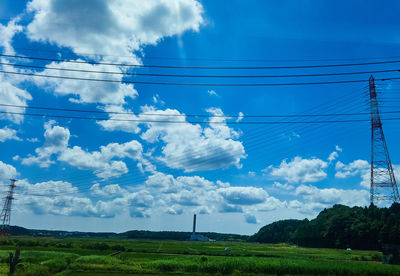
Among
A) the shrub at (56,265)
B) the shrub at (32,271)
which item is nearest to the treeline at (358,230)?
the shrub at (56,265)

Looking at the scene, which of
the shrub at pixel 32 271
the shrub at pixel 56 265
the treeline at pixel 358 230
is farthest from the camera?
the treeline at pixel 358 230

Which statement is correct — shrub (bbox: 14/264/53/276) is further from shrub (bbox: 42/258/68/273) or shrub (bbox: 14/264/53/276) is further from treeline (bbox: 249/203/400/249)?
treeline (bbox: 249/203/400/249)

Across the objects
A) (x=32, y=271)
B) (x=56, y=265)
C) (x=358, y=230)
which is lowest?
(x=56, y=265)

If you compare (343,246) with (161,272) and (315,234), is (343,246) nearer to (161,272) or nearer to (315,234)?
(315,234)

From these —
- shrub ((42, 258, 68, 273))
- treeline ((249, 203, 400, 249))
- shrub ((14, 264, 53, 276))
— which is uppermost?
treeline ((249, 203, 400, 249))

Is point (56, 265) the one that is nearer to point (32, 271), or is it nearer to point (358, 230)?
point (32, 271)

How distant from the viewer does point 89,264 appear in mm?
48719

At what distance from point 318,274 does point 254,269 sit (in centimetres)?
959

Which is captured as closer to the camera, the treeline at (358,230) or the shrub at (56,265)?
the shrub at (56,265)

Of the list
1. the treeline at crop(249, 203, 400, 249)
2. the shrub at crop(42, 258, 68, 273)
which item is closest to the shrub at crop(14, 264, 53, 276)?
the shrub at crop(42, 258, 68, 273)

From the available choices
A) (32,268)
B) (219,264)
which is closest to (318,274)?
(219,264)

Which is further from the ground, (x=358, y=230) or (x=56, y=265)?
(x=358, y=230)

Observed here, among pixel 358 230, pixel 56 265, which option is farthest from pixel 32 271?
pixel 358 230

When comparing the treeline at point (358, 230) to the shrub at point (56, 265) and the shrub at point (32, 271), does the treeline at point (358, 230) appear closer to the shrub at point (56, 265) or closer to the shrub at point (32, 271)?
the shrub at point (56, 265)
